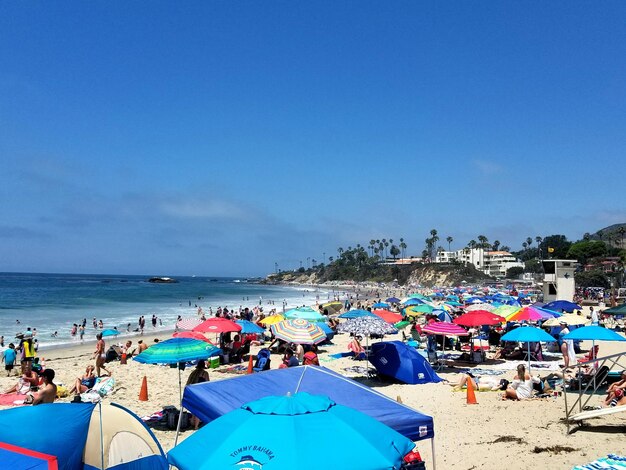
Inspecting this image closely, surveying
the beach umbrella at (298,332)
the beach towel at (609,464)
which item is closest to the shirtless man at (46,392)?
the beach umbrella at (298,332)

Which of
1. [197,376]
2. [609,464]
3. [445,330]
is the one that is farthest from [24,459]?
[445,330]

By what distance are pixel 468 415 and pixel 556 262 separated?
32.2 m

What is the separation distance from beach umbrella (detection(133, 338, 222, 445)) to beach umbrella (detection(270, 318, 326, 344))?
3.43 metres

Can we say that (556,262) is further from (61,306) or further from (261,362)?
(61,306)

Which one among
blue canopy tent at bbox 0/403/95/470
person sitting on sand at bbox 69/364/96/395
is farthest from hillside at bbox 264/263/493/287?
blue canopy tent at bbox 0/403/95/470

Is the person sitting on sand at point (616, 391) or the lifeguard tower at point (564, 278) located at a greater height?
the lifeguard tower at point (564, 278)

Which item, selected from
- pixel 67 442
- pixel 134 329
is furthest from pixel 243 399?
pixel 134 329

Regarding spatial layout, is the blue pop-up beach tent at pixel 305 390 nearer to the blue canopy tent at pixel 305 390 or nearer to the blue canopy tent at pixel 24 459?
the blue canopy tent at pixel 305 390

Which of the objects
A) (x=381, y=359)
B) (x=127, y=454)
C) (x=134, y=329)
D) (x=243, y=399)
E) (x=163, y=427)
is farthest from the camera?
(x=134, y=329)

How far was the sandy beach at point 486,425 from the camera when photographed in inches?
285

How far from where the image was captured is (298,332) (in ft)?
42.0

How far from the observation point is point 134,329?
35156 millimetres

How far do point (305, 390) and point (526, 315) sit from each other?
13.1 m

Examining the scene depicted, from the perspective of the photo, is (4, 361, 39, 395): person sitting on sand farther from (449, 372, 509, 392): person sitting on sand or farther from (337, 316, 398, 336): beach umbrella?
(449, 372, 509, 392): person sitting on sand
